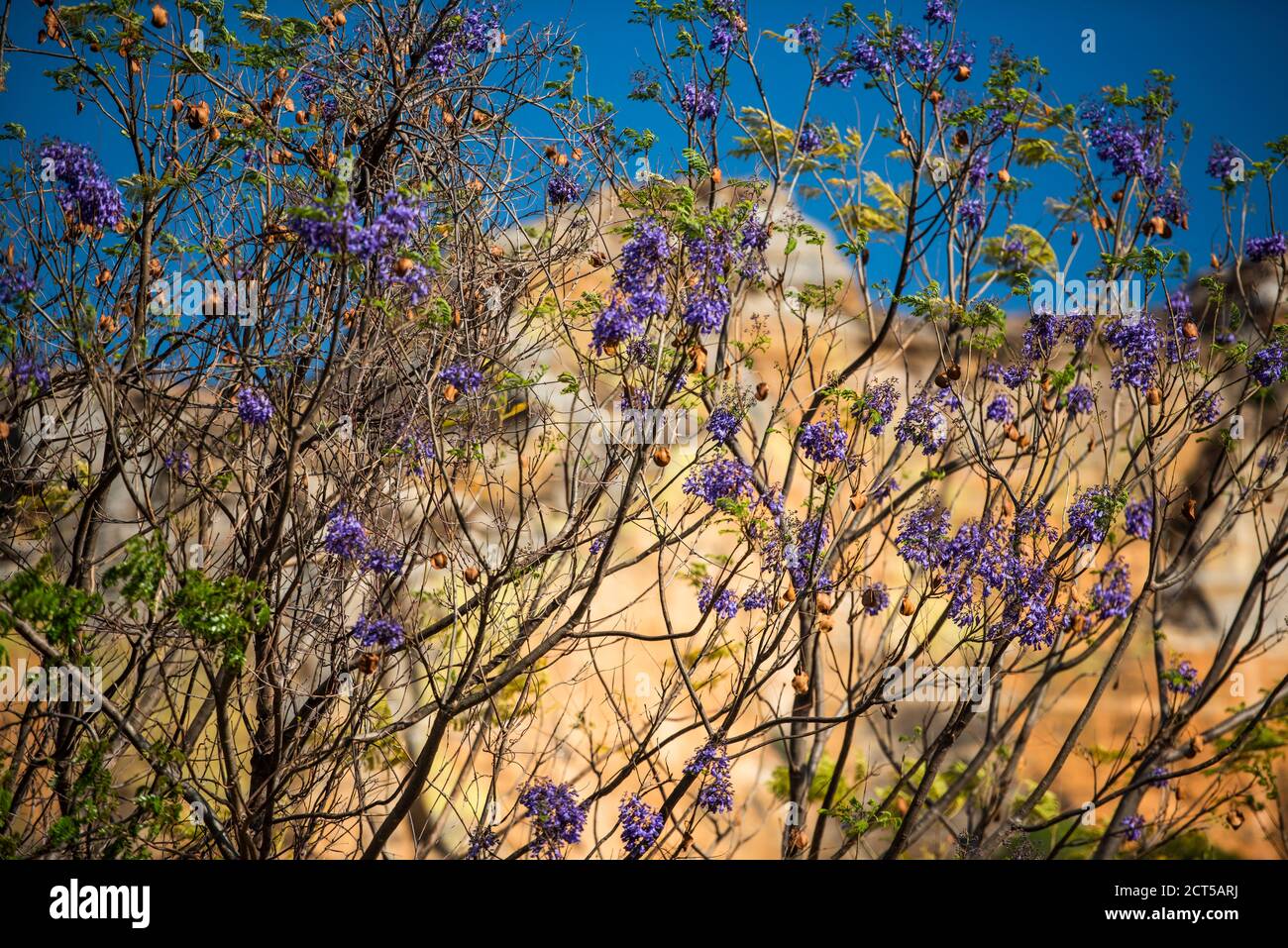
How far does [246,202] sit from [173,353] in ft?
2.57

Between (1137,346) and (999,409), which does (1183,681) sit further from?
(1137,346)

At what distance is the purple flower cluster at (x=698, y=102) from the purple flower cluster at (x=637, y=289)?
205cm

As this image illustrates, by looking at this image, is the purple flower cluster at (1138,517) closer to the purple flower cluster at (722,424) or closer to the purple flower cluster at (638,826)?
the purple flower cluster at (722,424)

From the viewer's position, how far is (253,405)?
14.5 ft

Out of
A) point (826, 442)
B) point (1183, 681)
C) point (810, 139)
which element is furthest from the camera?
point (810, 139)

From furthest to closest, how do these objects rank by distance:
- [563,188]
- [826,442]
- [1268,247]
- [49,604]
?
[1268,247] → [563,188] → [826,442] → [49,604]

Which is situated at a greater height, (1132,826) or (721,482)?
(721,482)

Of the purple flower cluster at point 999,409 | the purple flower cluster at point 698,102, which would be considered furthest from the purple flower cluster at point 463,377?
the purple flower cluster at point 999,409

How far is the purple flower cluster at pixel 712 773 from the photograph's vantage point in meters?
4.71

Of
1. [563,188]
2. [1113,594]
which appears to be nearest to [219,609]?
[563,188]

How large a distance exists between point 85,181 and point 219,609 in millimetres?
2059

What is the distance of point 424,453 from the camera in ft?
15.9

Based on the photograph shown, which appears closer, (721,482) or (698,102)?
(721,482)
